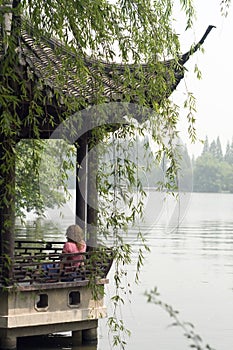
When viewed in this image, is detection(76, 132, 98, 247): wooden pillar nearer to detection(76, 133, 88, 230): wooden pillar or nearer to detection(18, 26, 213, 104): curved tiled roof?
detection(76, 133, 88, 230): wooden pillar

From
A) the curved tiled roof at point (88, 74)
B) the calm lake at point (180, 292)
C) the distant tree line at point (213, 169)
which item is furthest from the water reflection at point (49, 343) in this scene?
the distant tree line at point (213, 169)

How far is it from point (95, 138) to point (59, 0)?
8.48 feet

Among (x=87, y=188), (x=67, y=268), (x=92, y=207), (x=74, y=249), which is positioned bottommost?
(x=67, y=268)

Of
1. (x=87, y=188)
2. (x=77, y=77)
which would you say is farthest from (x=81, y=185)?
(x=77, y=77)

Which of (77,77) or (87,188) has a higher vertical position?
(77,77)

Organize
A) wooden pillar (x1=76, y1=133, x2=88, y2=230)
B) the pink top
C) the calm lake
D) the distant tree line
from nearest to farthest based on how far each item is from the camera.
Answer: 1. the pink top
2. wooden pillar (x1=76, y1=133, x2=88, y2=230)
3. the calm lake
4. the distant tree line

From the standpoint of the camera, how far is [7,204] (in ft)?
33.4

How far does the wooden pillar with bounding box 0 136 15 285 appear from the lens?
9930 mm

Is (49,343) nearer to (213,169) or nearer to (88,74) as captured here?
(88,74)

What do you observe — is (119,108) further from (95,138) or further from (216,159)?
(216,159)

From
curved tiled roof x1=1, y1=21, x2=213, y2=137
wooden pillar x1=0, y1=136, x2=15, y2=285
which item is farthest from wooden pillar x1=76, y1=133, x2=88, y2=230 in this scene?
wooden pillar x1=0, y1=136, x2=15, y2=285

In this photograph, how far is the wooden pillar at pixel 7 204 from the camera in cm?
993

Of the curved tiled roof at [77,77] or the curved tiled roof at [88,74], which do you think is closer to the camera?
the curved tiled roof at [77,77]

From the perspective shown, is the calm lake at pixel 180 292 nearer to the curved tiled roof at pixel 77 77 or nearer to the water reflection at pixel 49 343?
the water reflection at pixel 49 343
